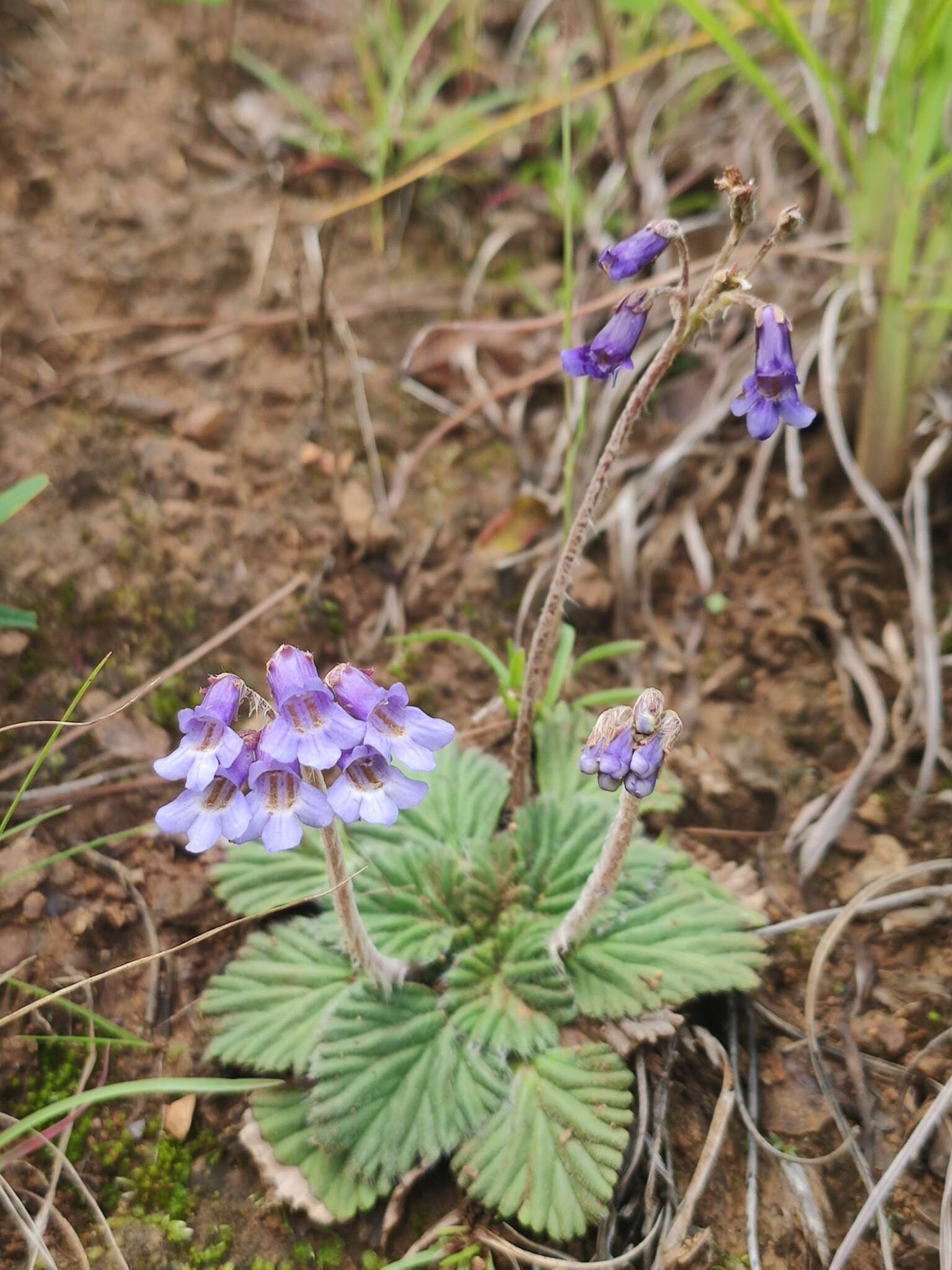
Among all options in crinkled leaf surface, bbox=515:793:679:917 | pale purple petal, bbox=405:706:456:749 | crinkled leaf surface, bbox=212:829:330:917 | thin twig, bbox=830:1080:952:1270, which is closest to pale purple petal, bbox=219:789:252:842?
pale purple petal, bbox=405:706:456:749

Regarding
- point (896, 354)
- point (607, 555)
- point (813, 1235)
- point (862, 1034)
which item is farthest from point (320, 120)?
point (813, 1235)

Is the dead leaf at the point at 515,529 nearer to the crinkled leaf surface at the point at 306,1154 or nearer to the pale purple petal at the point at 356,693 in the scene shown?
the pale purple petal at the point at 356,693

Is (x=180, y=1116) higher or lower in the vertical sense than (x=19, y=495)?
lower

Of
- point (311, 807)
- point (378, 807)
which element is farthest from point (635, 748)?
point (311, 807)

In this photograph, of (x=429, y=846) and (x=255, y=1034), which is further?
(x=429, y=846)

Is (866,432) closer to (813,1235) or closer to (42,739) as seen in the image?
(813,1235)

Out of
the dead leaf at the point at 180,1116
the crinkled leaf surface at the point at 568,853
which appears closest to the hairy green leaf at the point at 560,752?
the crinkled leaf surface at the point at 568,853

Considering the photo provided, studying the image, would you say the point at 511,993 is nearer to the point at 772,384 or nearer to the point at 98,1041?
the point at 98,1041
